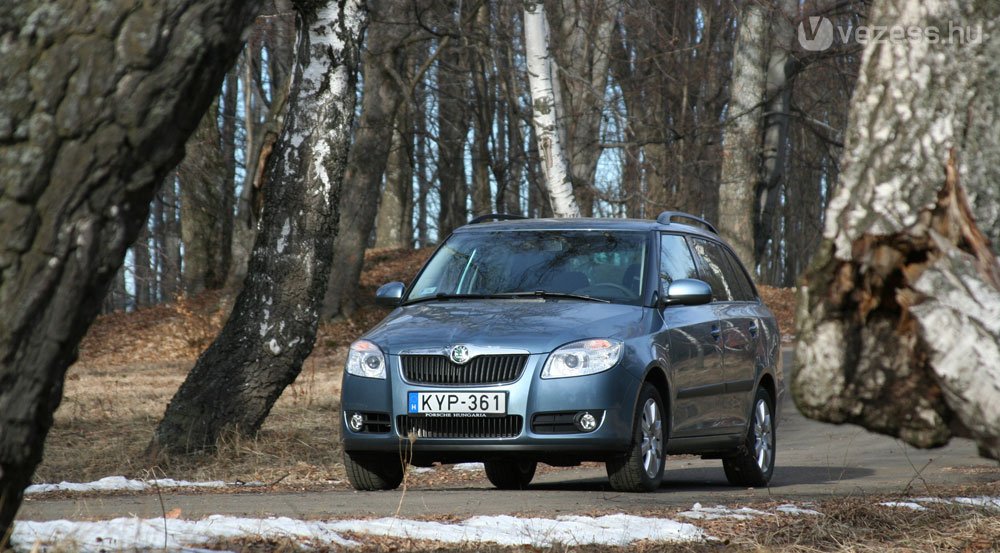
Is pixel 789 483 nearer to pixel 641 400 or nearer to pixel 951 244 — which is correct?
pixel 641 400

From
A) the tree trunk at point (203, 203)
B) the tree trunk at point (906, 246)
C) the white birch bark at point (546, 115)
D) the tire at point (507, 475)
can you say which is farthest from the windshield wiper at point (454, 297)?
the tree trunk at point (203, 203)

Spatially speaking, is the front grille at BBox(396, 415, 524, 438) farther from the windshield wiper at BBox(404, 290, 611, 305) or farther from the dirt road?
the windshield wiper at BBox(404, 290, 611, 305)

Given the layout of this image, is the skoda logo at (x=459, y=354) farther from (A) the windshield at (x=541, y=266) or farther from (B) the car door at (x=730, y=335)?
(B) the car door at (x=730, y=335)

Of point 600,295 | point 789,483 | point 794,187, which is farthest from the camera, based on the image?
point 794,187

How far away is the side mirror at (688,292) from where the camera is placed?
9117 mm

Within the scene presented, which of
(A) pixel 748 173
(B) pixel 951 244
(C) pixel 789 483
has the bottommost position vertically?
(C) pixel 789 483

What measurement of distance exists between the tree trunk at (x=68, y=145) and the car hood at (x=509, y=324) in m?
4.69

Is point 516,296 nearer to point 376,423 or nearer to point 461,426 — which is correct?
point 461,426

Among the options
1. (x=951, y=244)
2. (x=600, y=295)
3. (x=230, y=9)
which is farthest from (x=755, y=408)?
(x=230, y=9)

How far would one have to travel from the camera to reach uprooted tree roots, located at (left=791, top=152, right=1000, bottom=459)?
3.93 m

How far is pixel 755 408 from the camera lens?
35.1 ft

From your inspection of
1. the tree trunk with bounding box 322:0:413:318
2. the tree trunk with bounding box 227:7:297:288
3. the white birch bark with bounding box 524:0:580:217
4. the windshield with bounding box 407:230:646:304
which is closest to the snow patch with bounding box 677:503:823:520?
the windshield with bounding box 407:230:646:304

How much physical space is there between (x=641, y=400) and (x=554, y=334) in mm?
785

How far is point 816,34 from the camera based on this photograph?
26.3 metres
